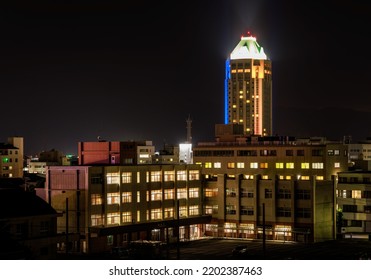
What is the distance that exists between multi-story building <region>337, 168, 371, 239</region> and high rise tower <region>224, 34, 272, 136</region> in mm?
57072

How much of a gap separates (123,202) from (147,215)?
6.76ft

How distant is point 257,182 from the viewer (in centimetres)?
3828

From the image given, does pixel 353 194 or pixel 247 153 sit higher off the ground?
pixel 247 153

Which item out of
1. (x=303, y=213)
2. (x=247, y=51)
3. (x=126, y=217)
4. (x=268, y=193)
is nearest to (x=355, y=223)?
(x=303, y=213)

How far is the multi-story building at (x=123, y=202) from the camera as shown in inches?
1294

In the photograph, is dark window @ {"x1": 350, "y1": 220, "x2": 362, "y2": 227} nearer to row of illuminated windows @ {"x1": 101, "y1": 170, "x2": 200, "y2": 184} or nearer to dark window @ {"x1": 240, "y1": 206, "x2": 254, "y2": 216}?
dark window @ {"x1": 240, "y1": 206, "x2": 254, "y2": 216}

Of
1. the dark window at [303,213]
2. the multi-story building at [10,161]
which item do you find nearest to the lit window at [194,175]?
the dark window at [303,213]

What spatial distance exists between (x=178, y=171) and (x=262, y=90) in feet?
216

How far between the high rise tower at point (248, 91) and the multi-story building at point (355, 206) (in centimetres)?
5707

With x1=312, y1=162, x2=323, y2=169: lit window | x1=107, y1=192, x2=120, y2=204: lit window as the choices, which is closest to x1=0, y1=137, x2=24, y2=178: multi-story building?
x1=312, y1=162, x2=323, y2=169: lit window

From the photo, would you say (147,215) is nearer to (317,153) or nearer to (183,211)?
(183,211)

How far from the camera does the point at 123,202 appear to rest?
114 ft

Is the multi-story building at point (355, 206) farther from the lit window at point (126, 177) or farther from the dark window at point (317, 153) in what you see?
the lit window at point (126, 177)
